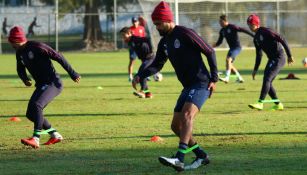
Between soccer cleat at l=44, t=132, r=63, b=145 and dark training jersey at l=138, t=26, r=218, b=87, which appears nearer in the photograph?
dark training jersey at l=138, t=26, r=218, b=87

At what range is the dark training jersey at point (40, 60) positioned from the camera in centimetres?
1321

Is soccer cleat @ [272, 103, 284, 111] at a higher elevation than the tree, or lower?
higher

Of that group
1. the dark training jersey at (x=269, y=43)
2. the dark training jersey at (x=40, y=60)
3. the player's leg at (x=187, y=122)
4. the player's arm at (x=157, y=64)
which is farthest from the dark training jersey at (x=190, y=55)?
the dark training jersey at (x=269, y=43)

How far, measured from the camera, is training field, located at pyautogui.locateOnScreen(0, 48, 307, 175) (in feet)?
36.0

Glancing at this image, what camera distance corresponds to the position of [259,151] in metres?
12.1

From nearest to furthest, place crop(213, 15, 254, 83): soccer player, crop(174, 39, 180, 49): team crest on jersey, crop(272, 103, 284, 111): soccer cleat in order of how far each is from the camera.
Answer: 1. crop(174, 39, 180, 49): team crest on jersey
2. crop(272, 103, 284, 111): soccer cleat
3. crop(213, 15, 254, 83): soccer player

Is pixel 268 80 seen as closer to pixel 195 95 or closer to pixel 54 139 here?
pixel 54 139

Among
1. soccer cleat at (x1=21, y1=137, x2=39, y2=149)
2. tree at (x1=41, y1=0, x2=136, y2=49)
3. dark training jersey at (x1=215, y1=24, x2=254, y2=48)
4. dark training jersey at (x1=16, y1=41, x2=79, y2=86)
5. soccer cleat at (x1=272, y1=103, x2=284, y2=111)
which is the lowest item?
tree at (x1=41, y1=0, x2=136, y2=49)

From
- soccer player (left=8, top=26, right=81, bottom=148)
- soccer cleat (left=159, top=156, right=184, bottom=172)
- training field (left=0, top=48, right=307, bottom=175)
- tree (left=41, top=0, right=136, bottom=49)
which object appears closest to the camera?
soccer cleat (left=159, top=156, right=184, bottom=172)

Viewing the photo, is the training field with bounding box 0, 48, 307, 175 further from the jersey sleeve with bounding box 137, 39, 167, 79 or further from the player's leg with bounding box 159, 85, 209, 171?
the jersey sleeve with bounding box 137, 39, 167, 79

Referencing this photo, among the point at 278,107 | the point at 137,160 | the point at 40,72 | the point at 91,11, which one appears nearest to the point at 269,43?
the point at 278,107

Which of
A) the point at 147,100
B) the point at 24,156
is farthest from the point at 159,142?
the point at 147,100

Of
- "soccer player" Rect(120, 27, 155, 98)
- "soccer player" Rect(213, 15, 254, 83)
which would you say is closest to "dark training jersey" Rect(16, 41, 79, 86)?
"soccer player" Rect(120, 27, 155, 98)

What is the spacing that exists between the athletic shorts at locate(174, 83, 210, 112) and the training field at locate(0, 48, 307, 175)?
83cm
